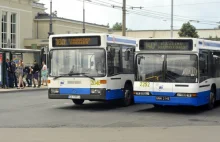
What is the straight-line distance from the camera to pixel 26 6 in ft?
209

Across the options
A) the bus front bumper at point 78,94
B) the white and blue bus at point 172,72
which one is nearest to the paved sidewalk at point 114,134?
the white and blue bus at point 172,72

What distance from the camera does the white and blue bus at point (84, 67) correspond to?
1612 cm

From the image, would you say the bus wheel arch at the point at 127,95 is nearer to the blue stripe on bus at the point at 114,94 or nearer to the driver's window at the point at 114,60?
the blue stripe on bus at the point at 114,94

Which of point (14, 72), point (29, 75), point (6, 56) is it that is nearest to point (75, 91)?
point (14, 72)

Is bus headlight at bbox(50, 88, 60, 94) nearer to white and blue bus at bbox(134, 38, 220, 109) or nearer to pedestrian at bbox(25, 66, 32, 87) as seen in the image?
white and blue bus at bbox(134, 38, 220, 109)

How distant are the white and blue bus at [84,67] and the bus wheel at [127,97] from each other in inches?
27.0

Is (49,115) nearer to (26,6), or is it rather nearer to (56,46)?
(56,46)

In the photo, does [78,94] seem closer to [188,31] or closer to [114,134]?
[114,134]

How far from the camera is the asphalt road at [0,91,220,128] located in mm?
13008

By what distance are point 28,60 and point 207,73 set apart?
20.0 m

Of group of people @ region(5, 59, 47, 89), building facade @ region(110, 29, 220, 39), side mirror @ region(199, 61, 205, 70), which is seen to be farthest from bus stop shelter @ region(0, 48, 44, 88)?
building facade @ region(110, 29, 220, 39)

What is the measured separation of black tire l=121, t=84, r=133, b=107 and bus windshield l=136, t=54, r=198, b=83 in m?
2.20

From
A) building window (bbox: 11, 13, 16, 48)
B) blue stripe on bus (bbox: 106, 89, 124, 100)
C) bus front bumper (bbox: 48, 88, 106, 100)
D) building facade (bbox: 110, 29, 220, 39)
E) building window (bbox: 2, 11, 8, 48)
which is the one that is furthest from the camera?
building facade (bbox: 110, 29, 220, 39)

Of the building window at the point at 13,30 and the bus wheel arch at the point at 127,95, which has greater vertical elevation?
the building window at the point at 13,30
